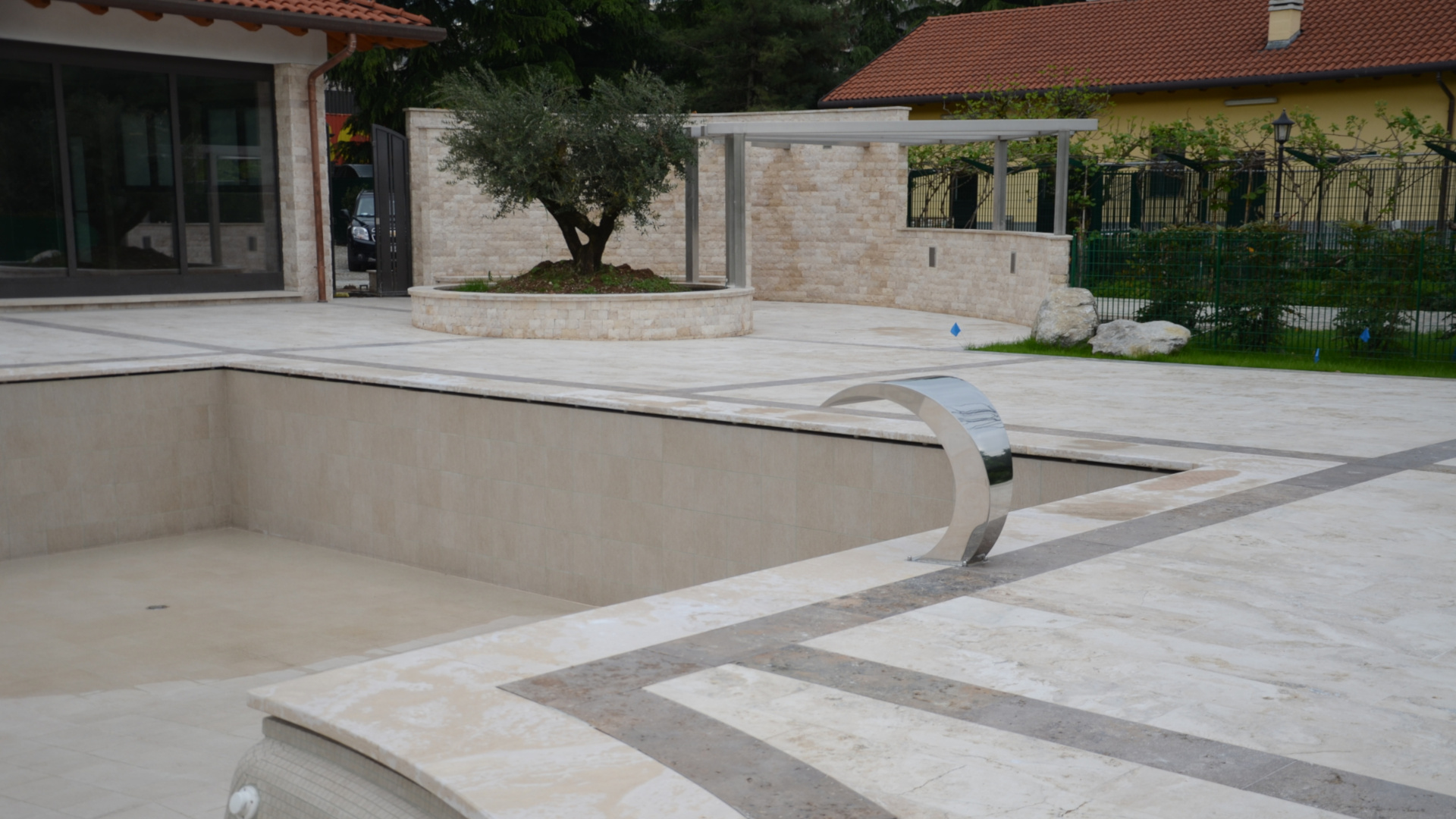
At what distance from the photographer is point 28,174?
16391mm

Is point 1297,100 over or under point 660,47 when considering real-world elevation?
under

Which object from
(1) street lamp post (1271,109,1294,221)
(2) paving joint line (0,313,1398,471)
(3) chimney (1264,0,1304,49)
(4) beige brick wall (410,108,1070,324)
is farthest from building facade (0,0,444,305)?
(3) chimney (1264,0,1304,49)

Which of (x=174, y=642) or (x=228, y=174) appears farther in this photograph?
(x=228, y=174)

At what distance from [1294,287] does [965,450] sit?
9.69 metres

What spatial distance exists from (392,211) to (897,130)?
835cm

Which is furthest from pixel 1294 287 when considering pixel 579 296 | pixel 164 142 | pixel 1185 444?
pixel 164 142

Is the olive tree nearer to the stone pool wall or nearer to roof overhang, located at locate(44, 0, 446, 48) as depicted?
roof overhang, located at locate(44, 0, 446, 48)

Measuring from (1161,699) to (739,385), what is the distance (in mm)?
6951

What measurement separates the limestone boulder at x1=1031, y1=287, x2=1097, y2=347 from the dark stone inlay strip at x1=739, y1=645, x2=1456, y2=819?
10826 millimetres

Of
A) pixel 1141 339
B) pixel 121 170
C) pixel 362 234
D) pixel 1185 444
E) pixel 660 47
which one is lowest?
pixel 1185 444

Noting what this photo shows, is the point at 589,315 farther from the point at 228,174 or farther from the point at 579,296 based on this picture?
the point at 228,174

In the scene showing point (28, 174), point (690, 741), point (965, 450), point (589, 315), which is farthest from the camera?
point (28, 174)

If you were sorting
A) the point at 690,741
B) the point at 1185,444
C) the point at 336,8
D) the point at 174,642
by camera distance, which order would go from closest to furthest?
1. the point at 690,741
2. the point at 1185,444
3. the point at 174,642
4. the point at 336,8

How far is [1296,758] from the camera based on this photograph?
125 inches
